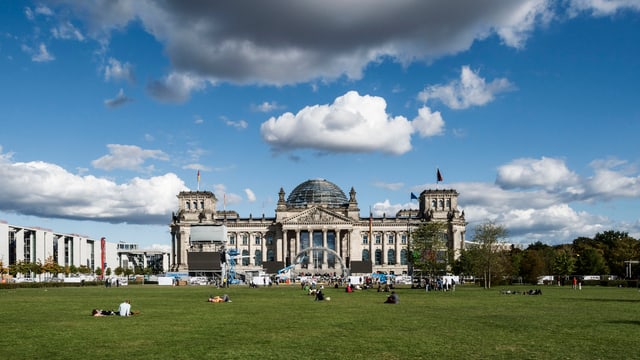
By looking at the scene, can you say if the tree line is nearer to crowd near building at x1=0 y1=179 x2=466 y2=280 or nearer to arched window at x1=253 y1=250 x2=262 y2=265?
crowd near building at x1=0 y1=179 x2=466 y2=280

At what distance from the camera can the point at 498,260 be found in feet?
315

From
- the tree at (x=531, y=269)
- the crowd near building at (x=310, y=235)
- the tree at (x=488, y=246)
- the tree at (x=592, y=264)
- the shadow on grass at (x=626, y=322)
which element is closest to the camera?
the shadow on grass at (x=626, y=322)

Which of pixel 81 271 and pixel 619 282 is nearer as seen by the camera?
pixel 619 282

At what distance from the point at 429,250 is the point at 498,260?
402 inches

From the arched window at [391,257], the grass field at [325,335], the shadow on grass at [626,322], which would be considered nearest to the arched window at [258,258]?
the arched window at [391,257]

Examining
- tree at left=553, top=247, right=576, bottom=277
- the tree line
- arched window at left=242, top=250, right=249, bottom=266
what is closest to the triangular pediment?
arched window at left=242, top=250, right=249, bottom=266

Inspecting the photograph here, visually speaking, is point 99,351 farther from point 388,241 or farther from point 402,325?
point 388,241

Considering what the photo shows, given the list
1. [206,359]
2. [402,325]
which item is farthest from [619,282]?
[206,359]

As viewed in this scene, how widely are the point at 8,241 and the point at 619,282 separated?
13404cm

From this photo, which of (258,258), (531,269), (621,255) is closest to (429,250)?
(531,269)

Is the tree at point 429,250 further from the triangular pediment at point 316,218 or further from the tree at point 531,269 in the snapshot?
the triangular pediment at point 316,218

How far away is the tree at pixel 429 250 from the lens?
3760 inches

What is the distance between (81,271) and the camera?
7057 inches

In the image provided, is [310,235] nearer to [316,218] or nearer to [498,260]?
[316,218]
